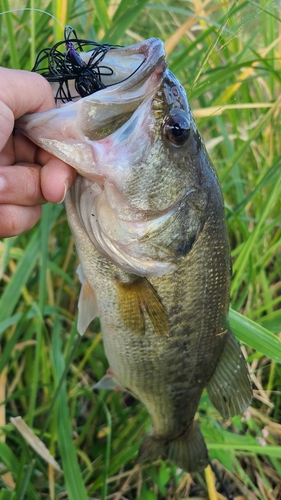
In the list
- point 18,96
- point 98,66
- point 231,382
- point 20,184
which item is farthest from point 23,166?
point 231,382

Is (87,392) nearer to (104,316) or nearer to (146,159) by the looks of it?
(104,316)

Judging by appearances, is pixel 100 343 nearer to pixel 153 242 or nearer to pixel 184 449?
pixel 184 449

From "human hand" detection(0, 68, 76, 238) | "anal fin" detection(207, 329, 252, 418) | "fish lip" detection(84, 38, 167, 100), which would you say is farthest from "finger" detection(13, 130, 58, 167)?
"anal fin" detection(207, 329, 252, 418)

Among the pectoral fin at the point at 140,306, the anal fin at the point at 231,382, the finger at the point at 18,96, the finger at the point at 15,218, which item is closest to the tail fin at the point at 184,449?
the anal fin at the point at 231,382

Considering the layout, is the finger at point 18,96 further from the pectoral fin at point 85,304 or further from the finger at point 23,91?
the pectoral fin at point 85,304

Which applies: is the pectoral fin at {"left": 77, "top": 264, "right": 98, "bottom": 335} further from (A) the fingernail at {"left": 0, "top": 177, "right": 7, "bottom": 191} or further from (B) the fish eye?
(B) the fish eye

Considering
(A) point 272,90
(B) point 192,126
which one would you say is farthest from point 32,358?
(A) point 272,90
